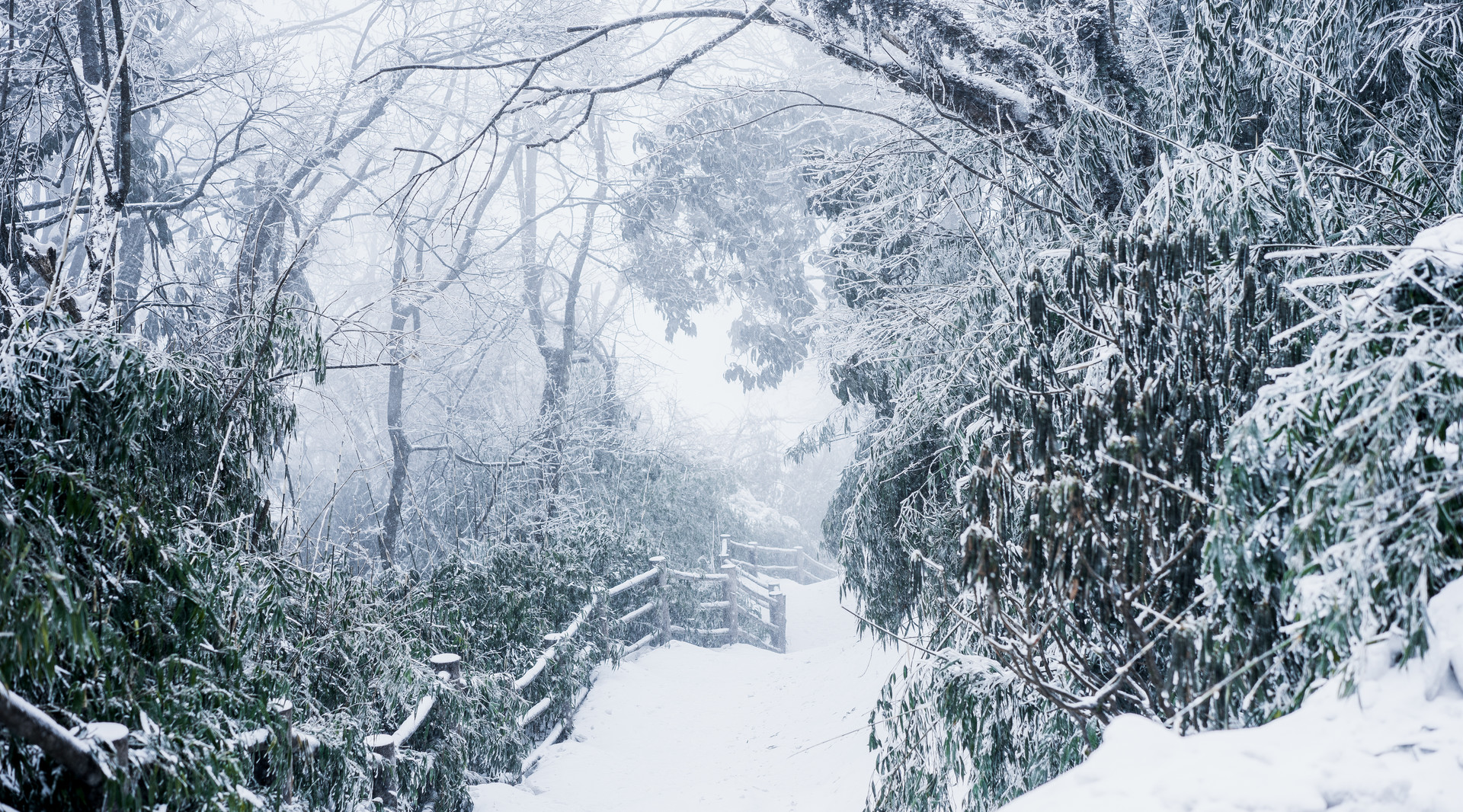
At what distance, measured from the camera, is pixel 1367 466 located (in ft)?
4.69

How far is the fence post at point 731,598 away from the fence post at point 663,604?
4.38 feet

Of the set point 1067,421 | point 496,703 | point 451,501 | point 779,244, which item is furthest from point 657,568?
point 1067,421

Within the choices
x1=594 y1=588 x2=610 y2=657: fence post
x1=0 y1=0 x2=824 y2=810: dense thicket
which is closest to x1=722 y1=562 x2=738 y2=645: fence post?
x1=0 y1=0 x2=824 y2=810: dense thicket

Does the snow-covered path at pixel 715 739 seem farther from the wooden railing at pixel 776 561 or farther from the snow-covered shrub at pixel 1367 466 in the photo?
the wooden railing at pixel 776 561

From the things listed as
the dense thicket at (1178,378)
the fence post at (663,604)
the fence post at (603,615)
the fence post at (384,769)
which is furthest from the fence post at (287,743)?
the fence post at (663,604)

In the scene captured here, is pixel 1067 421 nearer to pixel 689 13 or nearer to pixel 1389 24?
pixel 1389 24

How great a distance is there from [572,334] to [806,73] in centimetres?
525

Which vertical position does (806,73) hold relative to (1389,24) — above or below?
above

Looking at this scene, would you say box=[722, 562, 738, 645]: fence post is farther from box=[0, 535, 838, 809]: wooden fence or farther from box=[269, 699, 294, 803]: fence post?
box=[269, 699, 294, 803]: fence post

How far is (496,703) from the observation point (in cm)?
468

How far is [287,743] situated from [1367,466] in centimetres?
288

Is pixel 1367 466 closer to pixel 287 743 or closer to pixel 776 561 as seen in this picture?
pixel 287 743

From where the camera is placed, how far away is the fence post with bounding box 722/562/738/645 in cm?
1127

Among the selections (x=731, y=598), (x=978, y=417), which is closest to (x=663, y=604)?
(x=731, y=598)
